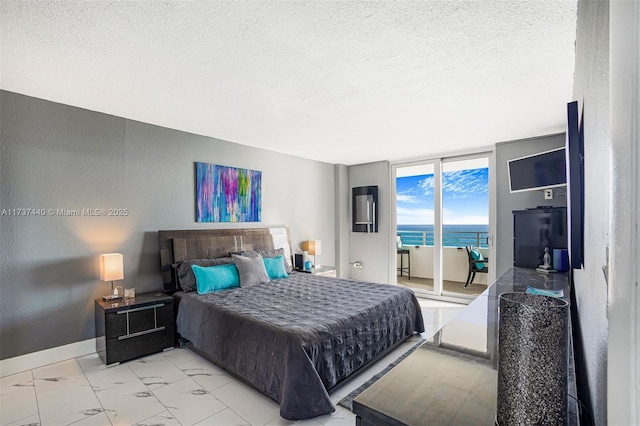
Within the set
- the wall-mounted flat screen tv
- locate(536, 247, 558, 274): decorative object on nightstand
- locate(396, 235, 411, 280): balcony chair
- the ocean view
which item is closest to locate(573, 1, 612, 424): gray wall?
locate(536, 247, 558, 274): decorative object on nightstand

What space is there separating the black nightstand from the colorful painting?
1328 mm

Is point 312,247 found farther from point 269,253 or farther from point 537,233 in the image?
point 537,233

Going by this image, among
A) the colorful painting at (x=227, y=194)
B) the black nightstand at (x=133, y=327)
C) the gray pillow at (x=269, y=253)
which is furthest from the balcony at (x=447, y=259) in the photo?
the black nightstand at (x=133, y=327)

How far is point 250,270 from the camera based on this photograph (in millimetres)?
3930

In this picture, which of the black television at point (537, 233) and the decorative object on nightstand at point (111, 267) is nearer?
the decorative object on nightstand at point (111, 267)

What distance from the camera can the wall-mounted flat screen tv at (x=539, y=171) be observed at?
356cm

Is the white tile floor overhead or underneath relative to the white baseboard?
underneath

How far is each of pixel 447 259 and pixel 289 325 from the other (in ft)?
17.7

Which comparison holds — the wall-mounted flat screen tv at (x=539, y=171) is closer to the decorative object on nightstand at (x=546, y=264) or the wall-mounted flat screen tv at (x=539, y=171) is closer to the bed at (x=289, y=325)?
the decorative object on nightstand at (x=546, y=264)

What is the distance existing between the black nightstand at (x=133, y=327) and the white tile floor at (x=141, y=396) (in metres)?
0.12

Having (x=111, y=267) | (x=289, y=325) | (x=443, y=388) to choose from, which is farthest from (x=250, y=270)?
(x=443, y=388)

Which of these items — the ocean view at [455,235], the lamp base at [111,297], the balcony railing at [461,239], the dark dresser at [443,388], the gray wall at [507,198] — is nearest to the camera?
the dark dresser at [443,388]

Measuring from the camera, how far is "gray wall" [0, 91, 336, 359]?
2893mm

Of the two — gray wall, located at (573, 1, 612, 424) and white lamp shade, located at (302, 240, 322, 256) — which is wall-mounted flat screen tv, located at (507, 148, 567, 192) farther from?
white lamp shade, located at (302, 240, 322, 256)
